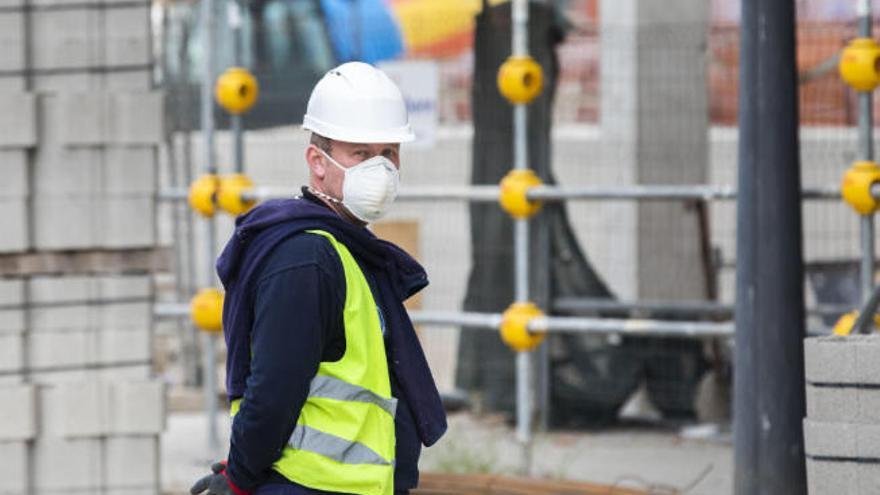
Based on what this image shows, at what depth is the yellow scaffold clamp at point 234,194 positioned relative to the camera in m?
9.69

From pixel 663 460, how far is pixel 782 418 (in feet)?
8.09

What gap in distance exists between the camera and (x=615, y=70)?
1146 cm

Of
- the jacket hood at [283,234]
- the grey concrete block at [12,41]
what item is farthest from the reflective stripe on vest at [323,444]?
the grey concrete block at [12,41]

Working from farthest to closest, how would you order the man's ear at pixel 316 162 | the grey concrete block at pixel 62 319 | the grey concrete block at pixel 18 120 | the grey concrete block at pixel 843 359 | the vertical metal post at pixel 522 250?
1. the vertical metal post at pixel 522 250
2. the grey concrete block at pixel 62 319
3. the grey concrete block at pixel 18 120
4. the grey concrete block at pixel 843 359
5. the man's ear at pixel 316 162

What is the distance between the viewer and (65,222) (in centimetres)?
856

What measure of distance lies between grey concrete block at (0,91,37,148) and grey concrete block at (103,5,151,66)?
41 cm

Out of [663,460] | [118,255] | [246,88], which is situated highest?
[246,88]

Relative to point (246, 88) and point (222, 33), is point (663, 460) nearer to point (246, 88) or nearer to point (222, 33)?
point (246, 88)

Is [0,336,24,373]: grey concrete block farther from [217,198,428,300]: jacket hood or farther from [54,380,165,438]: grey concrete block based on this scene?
[217,198,428,300]: jacket hood

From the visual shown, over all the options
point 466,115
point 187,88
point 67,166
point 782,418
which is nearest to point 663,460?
point 782,418

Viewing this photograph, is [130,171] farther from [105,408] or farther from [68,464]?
[68,464]

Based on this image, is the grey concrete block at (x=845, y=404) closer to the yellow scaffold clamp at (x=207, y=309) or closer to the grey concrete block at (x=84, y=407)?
the grey concrete block at (x=84, y=407)

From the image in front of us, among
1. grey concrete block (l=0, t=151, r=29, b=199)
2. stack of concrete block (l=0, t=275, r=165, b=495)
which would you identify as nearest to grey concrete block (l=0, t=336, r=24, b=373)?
stack of concrete block (l=0, t=275, r=165, b=495)

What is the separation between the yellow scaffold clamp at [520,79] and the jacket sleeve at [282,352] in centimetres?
488
